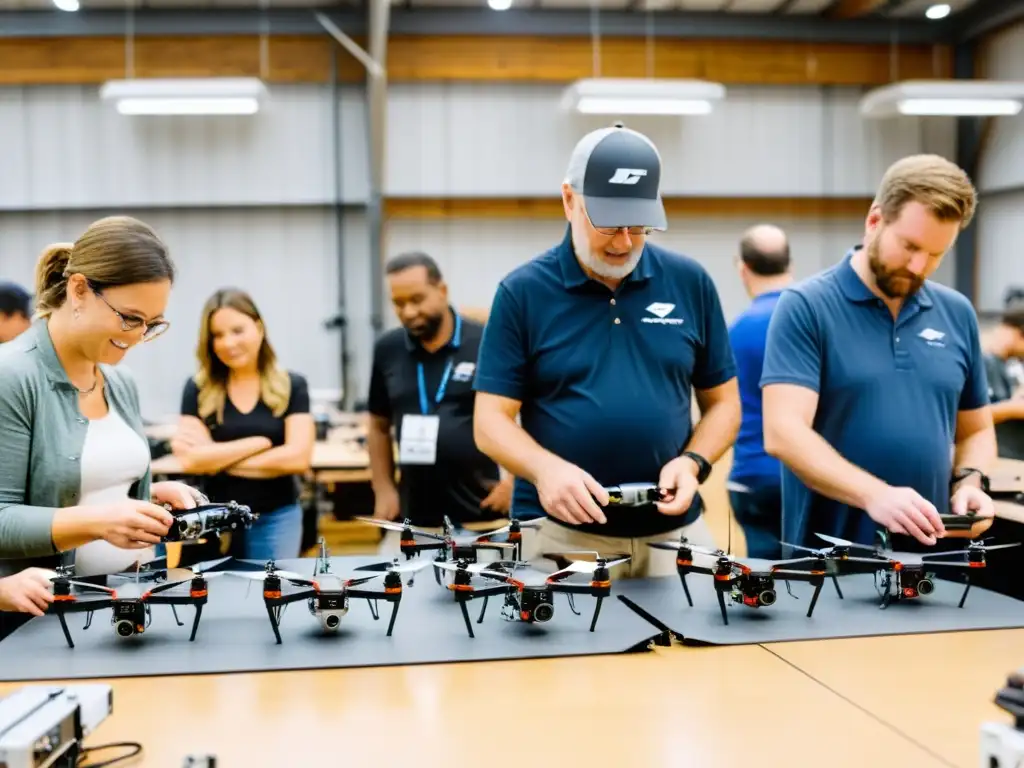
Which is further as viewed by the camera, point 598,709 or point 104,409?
point 104,409

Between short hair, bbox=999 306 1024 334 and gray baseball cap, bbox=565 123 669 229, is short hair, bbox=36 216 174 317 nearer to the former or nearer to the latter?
gray baseball cap, bbox=565 123 669 229

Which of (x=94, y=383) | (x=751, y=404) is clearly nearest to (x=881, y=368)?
(x=751, y=404)

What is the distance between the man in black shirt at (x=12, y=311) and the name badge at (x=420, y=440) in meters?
2.08

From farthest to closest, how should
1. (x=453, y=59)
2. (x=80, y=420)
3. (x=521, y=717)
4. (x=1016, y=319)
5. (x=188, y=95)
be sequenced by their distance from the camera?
(x=453, y=59) → (x=188, y=95) → (x=1016, y=319) → (x=80, y=420) → (x=521, y=717)

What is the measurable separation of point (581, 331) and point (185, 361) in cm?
726

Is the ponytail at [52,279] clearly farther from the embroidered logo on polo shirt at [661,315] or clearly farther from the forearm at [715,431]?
the forearm at [715,431]

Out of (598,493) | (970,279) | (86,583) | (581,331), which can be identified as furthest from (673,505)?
(970,279)

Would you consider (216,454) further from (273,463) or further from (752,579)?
(752,579)

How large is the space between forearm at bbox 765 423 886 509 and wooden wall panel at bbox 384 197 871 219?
21.7 feet

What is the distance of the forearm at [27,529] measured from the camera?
159cm

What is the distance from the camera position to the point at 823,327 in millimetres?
2104

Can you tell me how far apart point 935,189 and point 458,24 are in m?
6.95

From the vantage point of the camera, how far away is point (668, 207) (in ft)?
28.6

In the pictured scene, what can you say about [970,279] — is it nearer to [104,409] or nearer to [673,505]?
[673,505]
